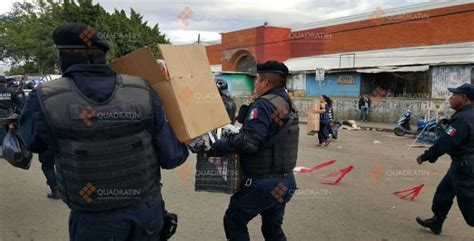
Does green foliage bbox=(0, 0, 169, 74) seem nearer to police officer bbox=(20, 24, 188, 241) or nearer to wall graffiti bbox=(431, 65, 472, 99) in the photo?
wall graffiti bbox=(431, 65, 472, 99)

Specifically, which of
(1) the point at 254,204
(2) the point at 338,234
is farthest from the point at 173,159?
(2) the point at 338,234

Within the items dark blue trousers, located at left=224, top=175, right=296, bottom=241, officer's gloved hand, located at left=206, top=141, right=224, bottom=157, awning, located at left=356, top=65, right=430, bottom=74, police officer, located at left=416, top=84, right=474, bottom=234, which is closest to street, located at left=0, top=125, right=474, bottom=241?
police officer, located at left=416, top=84, right=474, bottom=234

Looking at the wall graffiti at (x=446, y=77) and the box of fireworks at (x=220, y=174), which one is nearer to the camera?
the box of fireworks at (x=220, y=174)

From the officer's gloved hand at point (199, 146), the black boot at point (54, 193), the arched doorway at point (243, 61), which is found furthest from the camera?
the arched doorway at point (243, 61)

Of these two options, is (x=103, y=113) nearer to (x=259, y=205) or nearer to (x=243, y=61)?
(x=259, y=205)

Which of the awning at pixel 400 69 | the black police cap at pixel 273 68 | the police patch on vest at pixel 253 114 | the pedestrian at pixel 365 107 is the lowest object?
the pedestrian at pixel 365 107

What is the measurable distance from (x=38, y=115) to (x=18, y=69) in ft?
191

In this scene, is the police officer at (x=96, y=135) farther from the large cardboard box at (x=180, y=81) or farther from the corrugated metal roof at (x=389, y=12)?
the corrugated metal roof at (x=389, y=12)

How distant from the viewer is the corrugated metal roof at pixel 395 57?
965 inches

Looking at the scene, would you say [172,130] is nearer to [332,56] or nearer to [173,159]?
[173,159]

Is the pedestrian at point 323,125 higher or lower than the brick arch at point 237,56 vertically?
lower

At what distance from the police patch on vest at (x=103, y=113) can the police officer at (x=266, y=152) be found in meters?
1.09

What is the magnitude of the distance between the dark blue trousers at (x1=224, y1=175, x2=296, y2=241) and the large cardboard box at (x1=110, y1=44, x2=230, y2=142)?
79 cm

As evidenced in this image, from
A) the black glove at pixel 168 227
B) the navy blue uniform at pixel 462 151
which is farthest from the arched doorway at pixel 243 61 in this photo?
the black glove at pixel 168 227
